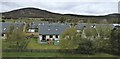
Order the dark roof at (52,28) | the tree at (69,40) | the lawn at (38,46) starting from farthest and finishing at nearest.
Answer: the dark roof at (52,28), the lawn at (38,46), the tree at (69,40)

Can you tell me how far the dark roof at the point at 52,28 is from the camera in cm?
654

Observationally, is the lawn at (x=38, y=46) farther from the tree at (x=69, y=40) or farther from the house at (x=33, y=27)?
the house at (x=33, y=27)

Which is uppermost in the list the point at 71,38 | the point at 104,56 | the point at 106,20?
the point at 106,20

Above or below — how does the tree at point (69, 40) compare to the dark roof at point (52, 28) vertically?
below

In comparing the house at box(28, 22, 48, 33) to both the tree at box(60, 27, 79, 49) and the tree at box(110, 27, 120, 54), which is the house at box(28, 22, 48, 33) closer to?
the tree at box(60, 27, 79, 49)

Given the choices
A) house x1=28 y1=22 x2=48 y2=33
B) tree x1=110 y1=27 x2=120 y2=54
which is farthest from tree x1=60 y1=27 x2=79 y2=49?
house x1=28 y1=22 x2=48 y2=33

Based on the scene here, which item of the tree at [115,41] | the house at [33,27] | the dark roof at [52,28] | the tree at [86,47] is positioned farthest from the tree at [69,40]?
the house at [33,27]

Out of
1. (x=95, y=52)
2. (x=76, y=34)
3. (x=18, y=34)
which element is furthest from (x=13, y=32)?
(x=95, y=52)

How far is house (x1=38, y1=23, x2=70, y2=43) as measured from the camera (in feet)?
20.9

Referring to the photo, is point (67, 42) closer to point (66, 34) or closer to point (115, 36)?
point (66, 34)

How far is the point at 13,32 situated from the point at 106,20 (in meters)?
2.39

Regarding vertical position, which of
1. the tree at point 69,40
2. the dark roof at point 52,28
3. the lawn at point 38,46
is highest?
the dark roof at point 52,28

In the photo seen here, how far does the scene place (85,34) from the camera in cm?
527

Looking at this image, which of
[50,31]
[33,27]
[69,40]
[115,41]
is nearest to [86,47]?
[69,40]
